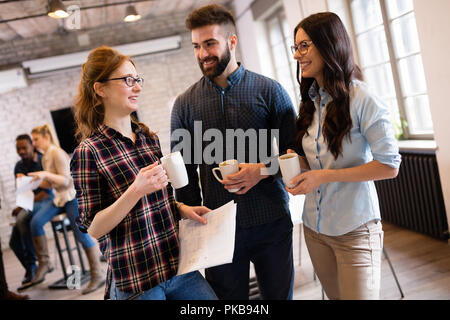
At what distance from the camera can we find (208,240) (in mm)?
961

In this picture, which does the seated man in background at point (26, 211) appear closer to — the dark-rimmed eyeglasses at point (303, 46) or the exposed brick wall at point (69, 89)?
the exposed brick wall at point (69, 89)

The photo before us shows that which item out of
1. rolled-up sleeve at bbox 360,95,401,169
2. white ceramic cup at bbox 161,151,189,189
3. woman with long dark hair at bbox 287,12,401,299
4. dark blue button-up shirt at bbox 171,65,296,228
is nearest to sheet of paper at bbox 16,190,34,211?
dark blue button-up shirt at bbox 171,65,296,228

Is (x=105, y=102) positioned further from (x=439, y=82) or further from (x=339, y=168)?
(x=439, y=82)

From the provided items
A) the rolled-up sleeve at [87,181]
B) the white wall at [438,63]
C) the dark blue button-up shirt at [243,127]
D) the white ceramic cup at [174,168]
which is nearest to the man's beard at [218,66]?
the dark blue button-up shirt at [243,127]

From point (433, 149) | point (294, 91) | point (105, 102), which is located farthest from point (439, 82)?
point (294, 91)

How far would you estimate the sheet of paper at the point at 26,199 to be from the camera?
3248 millimetres

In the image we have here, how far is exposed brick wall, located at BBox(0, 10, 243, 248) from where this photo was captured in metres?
5.52

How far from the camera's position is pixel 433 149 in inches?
96.6

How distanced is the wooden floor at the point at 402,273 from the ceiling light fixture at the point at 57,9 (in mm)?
1042

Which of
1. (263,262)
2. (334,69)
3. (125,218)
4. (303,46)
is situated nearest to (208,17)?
(303,46)

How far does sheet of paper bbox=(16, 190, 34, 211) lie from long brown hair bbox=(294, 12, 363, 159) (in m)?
3.00

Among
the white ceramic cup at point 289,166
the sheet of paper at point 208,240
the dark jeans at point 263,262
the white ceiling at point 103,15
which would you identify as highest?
the white ceiling at point 103,15

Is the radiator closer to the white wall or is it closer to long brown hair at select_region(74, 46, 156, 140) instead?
the white wall
